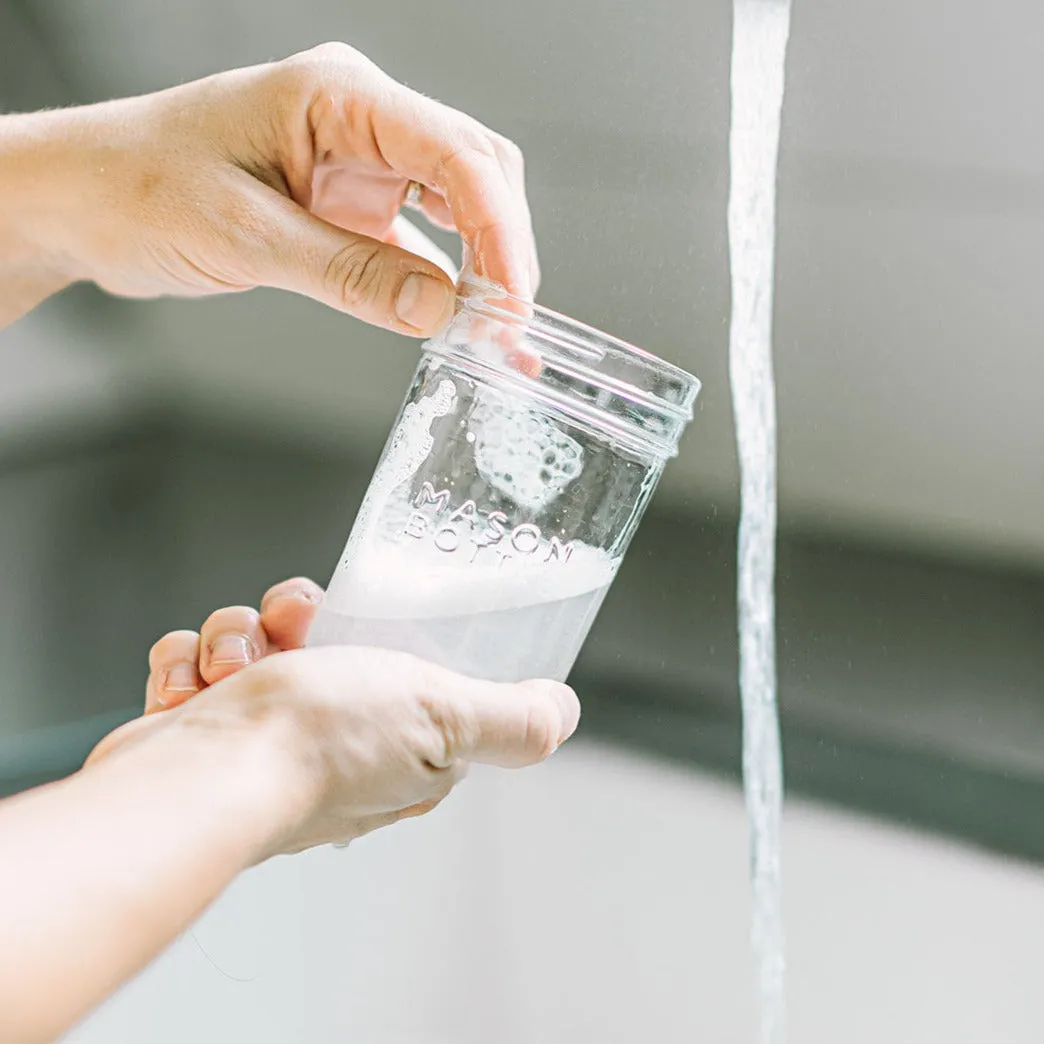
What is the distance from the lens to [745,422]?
32.4 inches

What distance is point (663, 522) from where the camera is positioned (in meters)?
0.86

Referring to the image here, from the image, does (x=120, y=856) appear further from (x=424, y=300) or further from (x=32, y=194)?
(x=32, y=194)

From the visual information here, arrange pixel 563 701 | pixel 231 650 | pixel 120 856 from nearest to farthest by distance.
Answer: pixel 120 856
pixel 563 701
pixel 231 650

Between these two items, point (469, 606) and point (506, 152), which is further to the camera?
point (506, 152)

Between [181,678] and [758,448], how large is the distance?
408 mm

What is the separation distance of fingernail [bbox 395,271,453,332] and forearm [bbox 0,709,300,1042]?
19 centimetres

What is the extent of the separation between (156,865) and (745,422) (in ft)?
1.77

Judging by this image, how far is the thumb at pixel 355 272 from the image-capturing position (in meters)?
0.52

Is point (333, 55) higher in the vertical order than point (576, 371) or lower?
higher

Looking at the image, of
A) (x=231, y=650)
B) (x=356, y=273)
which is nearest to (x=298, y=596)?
(x=231, y=650)

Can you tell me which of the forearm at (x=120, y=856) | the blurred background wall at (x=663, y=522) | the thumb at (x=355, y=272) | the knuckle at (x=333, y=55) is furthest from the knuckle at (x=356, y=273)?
the blurred background wall at (x=663, y=522)

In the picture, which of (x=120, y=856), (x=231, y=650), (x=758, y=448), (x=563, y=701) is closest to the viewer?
(x=120, y=856)

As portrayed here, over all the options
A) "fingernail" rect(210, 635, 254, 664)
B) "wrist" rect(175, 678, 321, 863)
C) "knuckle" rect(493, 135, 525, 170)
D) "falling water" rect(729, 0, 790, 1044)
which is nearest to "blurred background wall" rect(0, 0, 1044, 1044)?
"falling water" rect(729, 0, 790, 1044)

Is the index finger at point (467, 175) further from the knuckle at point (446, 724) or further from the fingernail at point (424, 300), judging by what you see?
the knuckle at point (446, 724)
